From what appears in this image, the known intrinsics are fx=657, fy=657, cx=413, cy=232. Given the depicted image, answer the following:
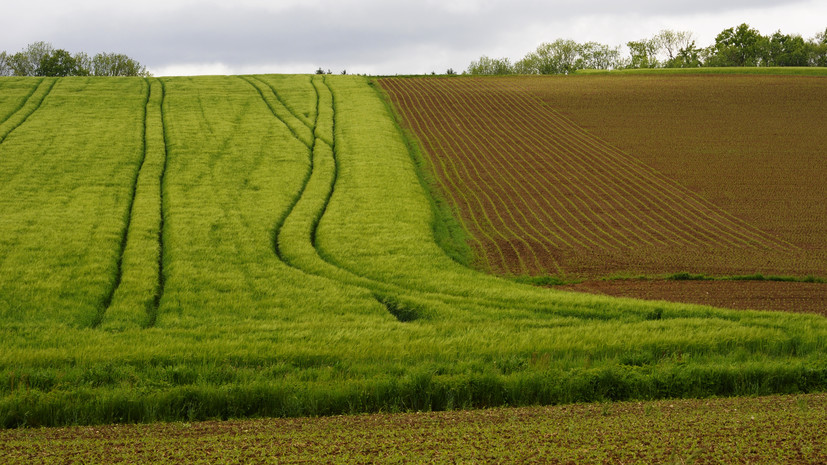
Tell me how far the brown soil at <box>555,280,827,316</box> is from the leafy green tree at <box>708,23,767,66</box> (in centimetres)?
11086

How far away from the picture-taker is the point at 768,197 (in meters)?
34.3

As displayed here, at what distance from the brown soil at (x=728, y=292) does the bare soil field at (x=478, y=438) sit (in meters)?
10.9

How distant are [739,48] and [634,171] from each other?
9639 centimetres

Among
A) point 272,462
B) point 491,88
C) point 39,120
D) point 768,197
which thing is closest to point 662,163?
point 768,197

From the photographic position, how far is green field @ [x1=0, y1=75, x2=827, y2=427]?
36.7 ft

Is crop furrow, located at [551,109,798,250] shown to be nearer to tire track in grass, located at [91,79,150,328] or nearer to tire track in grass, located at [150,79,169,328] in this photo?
tire track in grass, located at [150,79,169,328]

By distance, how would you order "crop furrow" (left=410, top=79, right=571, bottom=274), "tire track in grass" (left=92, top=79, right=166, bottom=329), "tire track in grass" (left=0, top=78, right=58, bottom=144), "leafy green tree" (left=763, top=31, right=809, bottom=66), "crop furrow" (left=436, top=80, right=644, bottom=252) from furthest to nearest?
"leafy green tree" (left=763, top=31, right=809, bottom=66) → "tire track in grass" (left=0, top=78, right=58, bottom=144) → "crop furrow" (left=436, top=80, right=644, bottom=252) → "crop furrow" (left=410, top=79, right=571, bottom=274) → "tire track in grass" (left=92, top=79, right=166, bottom=329)

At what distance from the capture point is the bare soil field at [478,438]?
7.24m

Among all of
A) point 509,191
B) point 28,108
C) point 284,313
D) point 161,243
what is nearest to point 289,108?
point 28,108

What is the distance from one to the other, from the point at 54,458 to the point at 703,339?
1215 cm

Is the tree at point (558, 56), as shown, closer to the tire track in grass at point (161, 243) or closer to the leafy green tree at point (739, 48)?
the leafy green tree at point (739, 48)

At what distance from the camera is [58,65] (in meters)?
97.1

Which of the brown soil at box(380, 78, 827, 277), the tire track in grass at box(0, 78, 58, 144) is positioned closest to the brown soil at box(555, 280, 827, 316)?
the brown soil at box(380, 78, 827, 277)

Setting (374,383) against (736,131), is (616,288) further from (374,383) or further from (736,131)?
(736,131)
